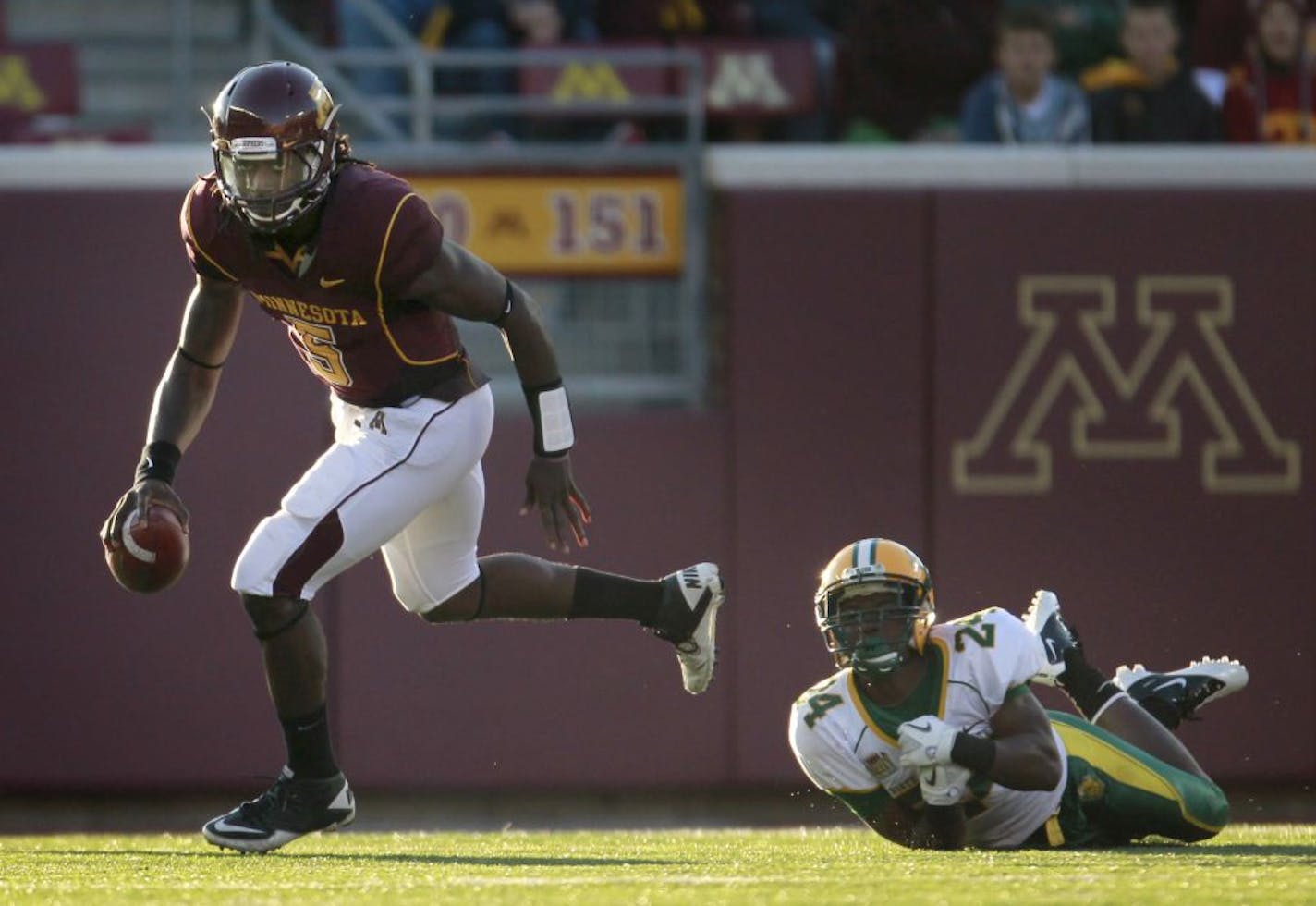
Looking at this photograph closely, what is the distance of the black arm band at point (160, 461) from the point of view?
16.5 feet

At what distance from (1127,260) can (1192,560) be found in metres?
1.09

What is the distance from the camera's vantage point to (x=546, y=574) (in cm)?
545

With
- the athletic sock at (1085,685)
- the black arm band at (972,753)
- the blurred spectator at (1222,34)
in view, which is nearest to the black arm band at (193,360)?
the black arm band at (972,753)

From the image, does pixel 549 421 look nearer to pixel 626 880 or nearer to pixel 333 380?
pixel 333 380

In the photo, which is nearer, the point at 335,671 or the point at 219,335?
the point at 219,335

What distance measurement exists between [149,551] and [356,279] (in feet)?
2.38

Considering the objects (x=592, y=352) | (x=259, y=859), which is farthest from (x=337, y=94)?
(x=259, y=859)

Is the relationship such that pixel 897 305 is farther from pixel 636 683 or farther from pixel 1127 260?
pixel 636 683

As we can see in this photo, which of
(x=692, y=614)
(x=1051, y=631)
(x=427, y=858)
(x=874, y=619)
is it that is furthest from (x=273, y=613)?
(x=1051, y=631)

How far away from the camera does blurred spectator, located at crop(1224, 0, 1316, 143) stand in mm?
8703

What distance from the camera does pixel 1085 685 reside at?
5551 millimetres

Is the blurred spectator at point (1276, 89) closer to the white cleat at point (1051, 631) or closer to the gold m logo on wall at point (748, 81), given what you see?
the gold m logo on wall at point (748, 81)

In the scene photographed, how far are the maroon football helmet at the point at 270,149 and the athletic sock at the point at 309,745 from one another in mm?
1070

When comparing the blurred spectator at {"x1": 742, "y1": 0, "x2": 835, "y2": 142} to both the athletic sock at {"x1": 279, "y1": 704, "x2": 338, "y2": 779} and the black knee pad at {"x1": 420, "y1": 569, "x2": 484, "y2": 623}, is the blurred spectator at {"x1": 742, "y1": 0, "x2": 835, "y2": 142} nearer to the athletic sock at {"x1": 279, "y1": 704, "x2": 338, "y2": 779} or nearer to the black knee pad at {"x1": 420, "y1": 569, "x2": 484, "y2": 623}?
the black knee pad at {"x1": 420, "y1": 569, "x2": 484, "y2": 623}
